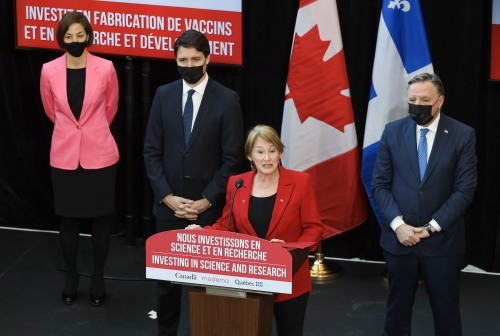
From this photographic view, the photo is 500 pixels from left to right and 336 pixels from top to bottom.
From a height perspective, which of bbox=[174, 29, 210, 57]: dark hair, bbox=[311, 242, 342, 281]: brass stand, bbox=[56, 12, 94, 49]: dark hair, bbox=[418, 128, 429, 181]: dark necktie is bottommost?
bbox=[311, 242, 342, 281]: brass stand

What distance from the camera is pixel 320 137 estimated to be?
5.25 meters

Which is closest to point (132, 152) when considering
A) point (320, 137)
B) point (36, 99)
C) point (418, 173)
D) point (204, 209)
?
point (36, 99)

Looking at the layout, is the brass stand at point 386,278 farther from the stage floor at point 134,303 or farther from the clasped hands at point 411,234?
the clasped hands at point 411,234

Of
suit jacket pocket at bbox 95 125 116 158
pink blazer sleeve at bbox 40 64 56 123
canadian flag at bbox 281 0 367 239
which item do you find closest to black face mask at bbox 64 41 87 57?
pink blazer sleeve at bbox 40 64 56 123

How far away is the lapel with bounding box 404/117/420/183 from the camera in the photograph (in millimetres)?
3969

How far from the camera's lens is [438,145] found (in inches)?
155

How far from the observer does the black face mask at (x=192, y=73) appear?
4102mm

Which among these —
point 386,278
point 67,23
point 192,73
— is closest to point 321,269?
point 386,278

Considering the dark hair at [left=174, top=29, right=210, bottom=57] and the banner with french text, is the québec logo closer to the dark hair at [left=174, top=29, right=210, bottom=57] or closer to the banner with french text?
the banner with french text

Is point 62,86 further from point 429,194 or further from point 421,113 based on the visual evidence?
point 429,194

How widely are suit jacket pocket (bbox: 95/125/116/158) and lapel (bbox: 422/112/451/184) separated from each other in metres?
1.86

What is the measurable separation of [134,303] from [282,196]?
1.82 meters

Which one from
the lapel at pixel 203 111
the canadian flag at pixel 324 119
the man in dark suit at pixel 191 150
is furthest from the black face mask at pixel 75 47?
the canadian flag at pixel 324 119

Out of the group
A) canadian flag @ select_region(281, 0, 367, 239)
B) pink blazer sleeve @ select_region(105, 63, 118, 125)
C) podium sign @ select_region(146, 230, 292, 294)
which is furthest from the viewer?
canadian flag @ select_region(281, 0, 367, 239)
